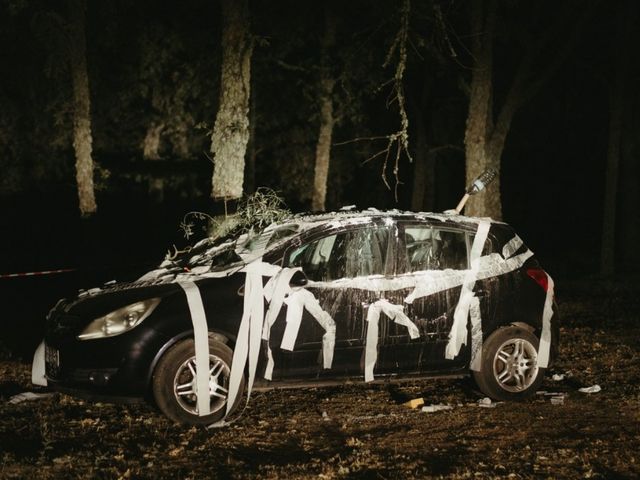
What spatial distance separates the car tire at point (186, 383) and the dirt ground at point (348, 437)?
15cm

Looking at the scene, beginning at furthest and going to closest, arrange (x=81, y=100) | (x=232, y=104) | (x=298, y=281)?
(x=81, y=100) → (x=232, y=104) → (x=298, y=281)

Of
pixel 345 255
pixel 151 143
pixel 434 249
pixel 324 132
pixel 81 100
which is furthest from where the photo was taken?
pixel 151 143

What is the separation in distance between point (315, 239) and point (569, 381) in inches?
123

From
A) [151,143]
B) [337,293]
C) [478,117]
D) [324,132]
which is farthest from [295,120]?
[337,293]

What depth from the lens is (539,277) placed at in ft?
24.6

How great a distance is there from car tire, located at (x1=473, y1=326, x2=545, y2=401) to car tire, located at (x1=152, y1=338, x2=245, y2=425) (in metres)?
2.22

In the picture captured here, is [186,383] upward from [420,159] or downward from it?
downward

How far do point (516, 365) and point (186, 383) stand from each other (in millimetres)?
2955

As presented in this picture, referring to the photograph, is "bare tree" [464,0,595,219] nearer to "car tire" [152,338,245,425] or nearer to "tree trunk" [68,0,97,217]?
"car tire" [152,338,245,425]

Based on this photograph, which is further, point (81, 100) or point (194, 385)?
point (81, 100)

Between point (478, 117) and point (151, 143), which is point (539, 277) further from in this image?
point (151, 143)

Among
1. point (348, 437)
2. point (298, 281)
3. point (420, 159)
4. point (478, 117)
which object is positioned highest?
point (420, 159)

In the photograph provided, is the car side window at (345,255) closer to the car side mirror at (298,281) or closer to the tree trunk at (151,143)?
the car side mirror at (298,281)

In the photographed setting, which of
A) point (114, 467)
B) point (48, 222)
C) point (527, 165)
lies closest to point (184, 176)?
point (48, 222)
